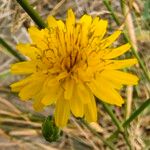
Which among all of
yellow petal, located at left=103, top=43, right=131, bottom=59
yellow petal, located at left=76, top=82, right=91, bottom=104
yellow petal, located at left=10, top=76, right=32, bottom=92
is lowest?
yellow petal, located at left=76, top=82, right=91, bottom=104

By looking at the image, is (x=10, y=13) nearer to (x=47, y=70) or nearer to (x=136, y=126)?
(x=136, y=126)

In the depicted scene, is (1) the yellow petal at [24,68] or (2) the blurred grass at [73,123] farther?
(2) the blurred grass at [73,123]

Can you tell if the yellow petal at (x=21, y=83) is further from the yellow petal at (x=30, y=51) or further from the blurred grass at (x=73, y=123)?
the blurred grass at (x=73, y=123)

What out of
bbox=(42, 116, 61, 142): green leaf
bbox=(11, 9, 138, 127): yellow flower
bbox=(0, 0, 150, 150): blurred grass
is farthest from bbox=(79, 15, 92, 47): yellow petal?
bbox=(0, 0, 150, 150): blurred grass

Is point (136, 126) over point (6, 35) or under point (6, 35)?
under

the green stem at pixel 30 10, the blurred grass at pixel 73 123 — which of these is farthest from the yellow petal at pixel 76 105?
the blurred grass at pixel 73 123

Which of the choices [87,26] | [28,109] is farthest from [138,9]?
[87,26]

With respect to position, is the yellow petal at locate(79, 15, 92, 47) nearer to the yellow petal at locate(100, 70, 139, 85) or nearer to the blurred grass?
the yellow petal at locate(100, 70, 139, 85)
